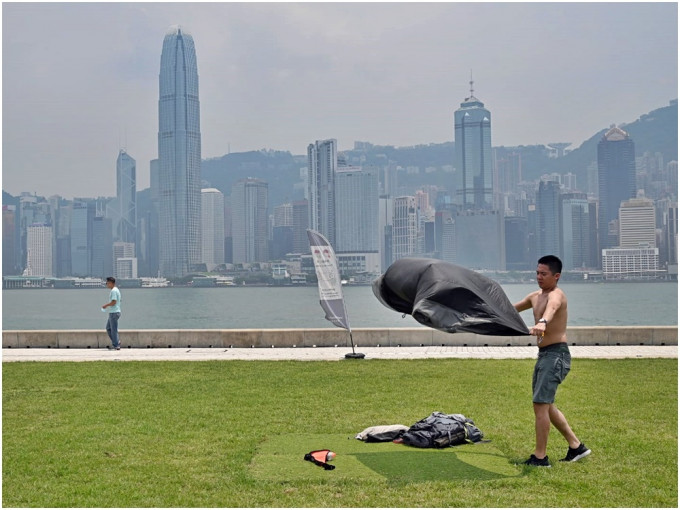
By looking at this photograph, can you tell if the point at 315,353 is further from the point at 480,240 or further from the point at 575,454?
the point at 480,240

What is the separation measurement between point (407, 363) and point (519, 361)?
7.21 ft

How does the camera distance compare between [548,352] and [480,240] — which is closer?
[548,352]

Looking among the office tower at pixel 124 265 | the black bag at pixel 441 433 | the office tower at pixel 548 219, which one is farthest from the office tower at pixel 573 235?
the black bag at pixel 441 433

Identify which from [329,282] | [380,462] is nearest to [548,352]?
[380,462]

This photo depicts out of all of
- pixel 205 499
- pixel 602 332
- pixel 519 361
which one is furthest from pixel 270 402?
pixel 602 332

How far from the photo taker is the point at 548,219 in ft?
609

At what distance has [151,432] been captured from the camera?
10062mm

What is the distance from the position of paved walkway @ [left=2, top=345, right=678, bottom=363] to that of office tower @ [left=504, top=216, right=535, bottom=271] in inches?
6255

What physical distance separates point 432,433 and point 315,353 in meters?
10.6

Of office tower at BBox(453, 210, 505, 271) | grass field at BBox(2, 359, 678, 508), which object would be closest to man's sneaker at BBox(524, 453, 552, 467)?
grass field at BBox(2, 359, 678, 508)

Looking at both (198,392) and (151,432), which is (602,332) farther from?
(151,432)

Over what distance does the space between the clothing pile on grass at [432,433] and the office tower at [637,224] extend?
164760 millimetres

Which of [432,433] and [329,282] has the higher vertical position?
[329,282]

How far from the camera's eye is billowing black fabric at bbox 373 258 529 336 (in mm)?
8281
